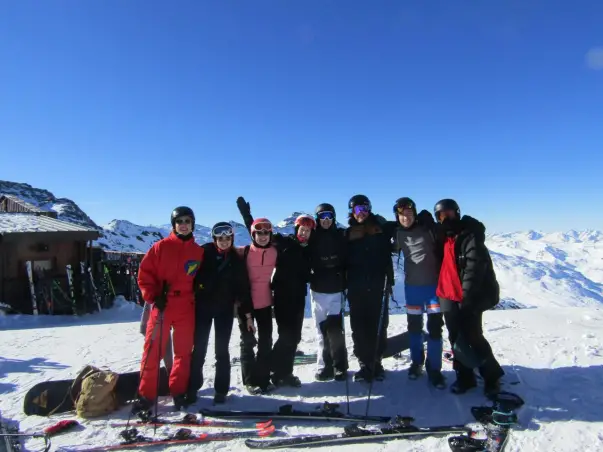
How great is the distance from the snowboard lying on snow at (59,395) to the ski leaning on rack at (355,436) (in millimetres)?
1820

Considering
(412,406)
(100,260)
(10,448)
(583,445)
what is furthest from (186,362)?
(100,260)

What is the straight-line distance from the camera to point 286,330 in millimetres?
4977

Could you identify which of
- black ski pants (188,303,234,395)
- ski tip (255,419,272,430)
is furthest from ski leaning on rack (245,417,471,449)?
black ski pants (188,303,234,395)

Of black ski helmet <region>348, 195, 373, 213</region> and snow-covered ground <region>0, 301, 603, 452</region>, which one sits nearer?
snow-covered ground <region>0, 301, 603, 452</region>

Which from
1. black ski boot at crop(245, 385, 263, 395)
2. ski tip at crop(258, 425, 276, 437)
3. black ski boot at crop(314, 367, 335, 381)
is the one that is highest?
black ski boot at crop(314, 367, 335, 381)

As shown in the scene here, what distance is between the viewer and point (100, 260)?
17531 millimetres

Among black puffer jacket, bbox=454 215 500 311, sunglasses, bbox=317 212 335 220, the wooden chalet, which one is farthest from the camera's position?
the wooden chalet

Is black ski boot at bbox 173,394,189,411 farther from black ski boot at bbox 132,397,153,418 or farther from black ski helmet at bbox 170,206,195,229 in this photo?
black ski helmet at bbox 170,206,195,229

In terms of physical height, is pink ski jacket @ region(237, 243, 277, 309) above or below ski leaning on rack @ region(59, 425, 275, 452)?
above

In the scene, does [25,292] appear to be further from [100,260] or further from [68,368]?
[68,368]

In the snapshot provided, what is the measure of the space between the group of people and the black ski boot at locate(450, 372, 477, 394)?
0.04ft

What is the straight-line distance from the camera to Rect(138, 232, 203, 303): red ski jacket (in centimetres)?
442

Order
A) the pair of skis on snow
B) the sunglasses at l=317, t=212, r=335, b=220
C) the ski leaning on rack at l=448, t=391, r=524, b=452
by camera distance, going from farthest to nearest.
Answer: the sunglasses at l=317, t=212, r=335, b=220 < the pair of skis on snow < the ski leaning on rack at l=448, t=391, r=524, b=452

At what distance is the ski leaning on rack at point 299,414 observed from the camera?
403 centimetres
